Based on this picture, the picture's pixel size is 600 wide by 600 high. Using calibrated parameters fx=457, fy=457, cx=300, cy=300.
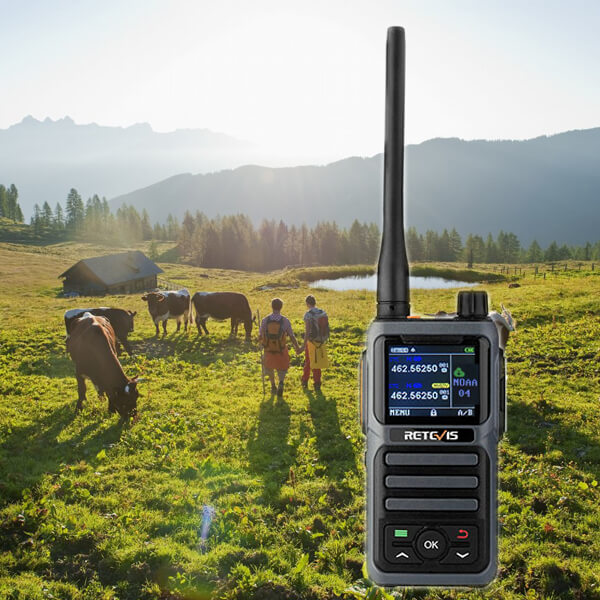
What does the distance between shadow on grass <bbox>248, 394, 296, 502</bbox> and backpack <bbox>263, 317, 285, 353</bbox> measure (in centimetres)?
179

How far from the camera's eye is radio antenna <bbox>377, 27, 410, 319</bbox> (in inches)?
98.6

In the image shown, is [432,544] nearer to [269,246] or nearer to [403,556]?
[403,556]

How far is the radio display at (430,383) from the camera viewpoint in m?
2.70

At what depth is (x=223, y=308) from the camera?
2636 cm

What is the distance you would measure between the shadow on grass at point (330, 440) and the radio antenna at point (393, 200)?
280 inches

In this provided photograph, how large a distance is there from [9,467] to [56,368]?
992 cm

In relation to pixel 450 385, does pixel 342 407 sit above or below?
below

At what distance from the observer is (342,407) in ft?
44.6

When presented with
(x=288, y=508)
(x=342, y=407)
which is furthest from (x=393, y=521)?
(x=342, y=407)

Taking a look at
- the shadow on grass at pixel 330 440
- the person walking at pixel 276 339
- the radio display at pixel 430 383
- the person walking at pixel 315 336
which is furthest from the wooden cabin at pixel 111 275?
the radio display at pixel 430 383

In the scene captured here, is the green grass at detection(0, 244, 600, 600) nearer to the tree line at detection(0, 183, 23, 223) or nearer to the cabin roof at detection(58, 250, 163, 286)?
the cabin roof at detection(58, 250, 163, 286)

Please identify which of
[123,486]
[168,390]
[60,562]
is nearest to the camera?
[60,562]

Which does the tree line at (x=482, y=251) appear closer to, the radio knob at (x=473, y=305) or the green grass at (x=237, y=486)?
the green grass at (x=237, y=486)

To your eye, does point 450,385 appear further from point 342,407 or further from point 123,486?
point 342,407
